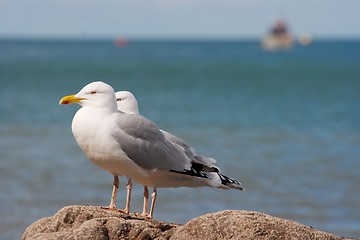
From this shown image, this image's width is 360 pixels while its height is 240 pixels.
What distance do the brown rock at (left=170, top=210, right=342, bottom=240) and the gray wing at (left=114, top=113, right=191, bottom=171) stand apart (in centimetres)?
113

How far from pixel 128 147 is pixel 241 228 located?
57.9 inches

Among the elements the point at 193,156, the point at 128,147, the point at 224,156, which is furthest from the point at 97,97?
the point at 224,156

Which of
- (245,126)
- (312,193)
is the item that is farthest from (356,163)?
(245,126)

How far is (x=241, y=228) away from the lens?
5105 mm

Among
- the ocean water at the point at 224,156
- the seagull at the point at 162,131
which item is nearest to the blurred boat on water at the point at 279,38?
the ocean water at the point at 224,156

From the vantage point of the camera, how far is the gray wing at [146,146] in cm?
630

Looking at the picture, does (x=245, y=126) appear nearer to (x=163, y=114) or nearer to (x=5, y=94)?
(x=163, y=114)

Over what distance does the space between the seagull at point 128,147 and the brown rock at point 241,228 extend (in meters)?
1.09

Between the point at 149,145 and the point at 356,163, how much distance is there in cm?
1045

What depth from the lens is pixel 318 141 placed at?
20.4m

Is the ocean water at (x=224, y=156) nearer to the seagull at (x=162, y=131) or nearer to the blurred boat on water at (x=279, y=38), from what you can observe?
the seagull at (x=162, y=131)

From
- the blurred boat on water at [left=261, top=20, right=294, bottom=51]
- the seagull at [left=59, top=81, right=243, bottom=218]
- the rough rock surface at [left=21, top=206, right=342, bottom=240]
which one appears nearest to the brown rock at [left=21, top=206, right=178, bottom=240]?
the rough rock surface at [left=21, top=206, right=342, bottom=240]

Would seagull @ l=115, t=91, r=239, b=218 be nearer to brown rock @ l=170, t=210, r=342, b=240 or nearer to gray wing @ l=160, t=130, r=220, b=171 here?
gray wing @ l=160, t=130, r=220, b=171

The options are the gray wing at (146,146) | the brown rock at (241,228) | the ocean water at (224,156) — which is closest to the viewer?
the brown rock at (241,228)
